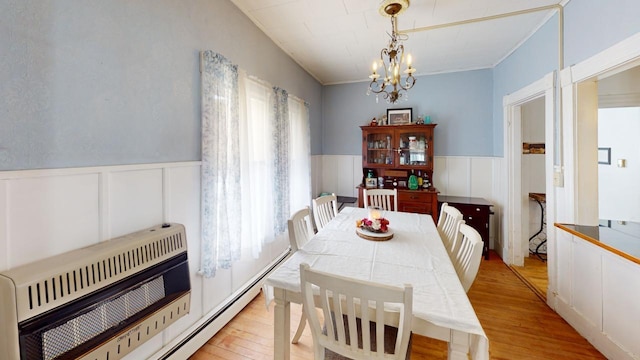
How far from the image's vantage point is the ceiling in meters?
2.14

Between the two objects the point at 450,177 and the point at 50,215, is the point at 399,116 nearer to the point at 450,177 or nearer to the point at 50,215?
the point at 450,177

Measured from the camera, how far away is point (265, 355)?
1706 millimetres

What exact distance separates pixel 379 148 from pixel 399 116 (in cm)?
61

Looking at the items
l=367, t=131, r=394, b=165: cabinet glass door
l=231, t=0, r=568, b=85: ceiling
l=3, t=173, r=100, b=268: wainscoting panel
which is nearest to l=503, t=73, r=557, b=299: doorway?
l=231, t=0, r=568, b=85: ceiling

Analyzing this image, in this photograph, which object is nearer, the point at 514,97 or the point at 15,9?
the point at 15,9

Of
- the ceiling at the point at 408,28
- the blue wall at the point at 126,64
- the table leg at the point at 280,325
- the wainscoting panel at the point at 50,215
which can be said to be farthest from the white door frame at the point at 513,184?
the wainscoting panel at the point at 50,215

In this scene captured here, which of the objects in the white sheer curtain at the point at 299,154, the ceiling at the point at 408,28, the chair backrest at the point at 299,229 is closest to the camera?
the chair backrest at the point at 299,229

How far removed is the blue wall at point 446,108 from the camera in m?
3.66

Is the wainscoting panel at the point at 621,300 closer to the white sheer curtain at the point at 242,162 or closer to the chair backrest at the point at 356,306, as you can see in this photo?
the chair backrest at the point at 356,306

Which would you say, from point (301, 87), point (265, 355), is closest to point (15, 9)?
point (265, 355)

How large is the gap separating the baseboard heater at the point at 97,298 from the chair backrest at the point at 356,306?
2.82 feet

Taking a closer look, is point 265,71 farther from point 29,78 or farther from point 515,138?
point 515,138

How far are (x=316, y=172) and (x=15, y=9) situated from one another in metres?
3.49

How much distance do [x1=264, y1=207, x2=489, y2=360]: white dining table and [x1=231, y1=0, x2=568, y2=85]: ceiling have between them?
1921 millimetres
